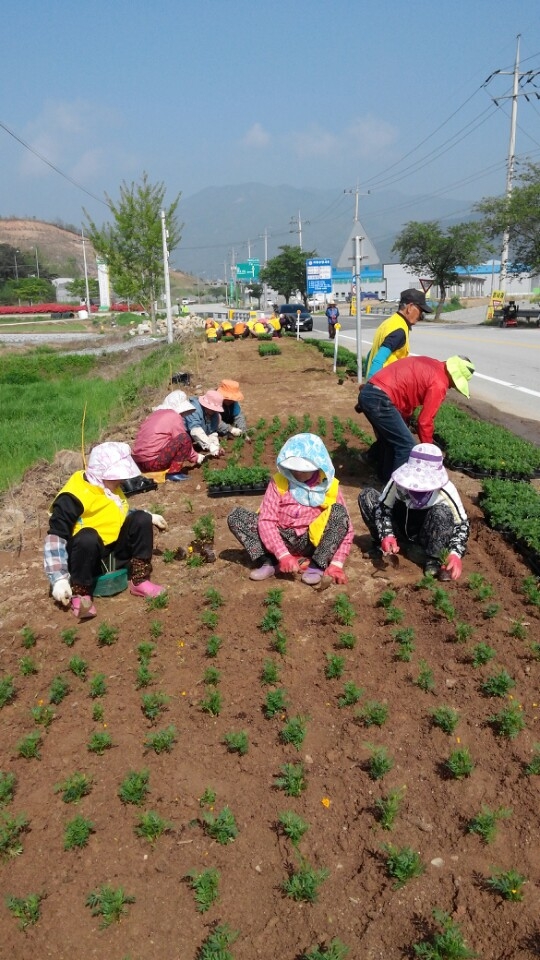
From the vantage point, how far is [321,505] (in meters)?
4.50

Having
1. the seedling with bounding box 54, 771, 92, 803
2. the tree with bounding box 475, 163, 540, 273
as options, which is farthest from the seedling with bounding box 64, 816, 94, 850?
the tree with bounding box 475, 163, 540, 273

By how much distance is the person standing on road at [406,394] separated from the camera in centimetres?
544

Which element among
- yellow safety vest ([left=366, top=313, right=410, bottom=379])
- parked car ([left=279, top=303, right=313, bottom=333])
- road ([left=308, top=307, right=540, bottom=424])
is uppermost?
yellow safety vest ([left=366, top=313, right=410, bottom=379])

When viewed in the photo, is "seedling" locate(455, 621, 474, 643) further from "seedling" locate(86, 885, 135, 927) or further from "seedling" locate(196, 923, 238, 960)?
"seedling" locate(86, 885, 135, 927)

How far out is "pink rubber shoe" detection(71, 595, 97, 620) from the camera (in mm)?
4254

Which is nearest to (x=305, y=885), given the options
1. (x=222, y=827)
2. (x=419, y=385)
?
(x=222, y=827)

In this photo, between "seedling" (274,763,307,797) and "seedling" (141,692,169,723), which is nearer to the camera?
"seedling" (274,763,307,797)

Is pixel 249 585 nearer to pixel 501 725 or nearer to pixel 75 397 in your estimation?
pixel 501 725

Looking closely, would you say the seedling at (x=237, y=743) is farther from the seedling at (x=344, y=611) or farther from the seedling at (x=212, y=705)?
the seedling at (x=344, y=611)

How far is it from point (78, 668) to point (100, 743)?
2.22 feet

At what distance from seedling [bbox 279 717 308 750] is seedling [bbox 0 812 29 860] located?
3.70 feet

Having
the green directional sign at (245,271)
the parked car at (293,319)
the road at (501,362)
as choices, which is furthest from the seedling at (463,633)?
the green directional sign at (245,271)

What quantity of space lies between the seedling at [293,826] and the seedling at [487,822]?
63 cm

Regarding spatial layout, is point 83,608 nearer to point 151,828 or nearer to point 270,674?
point 270,674
